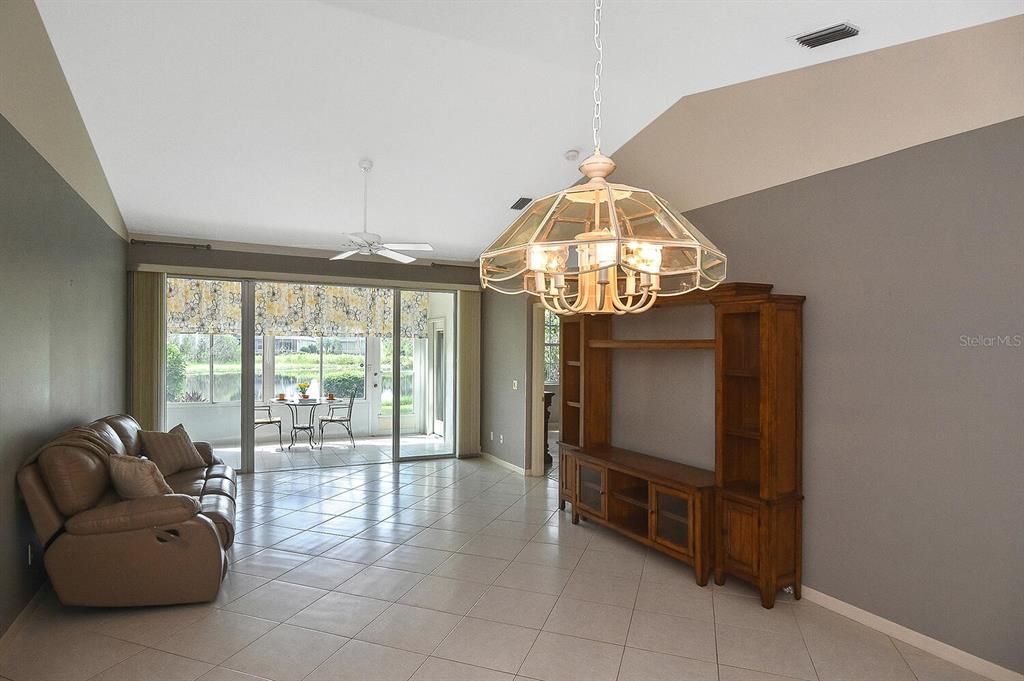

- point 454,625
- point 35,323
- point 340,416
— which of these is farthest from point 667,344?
Answer: point 340,416

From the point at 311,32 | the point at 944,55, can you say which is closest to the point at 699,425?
the point at 944,55

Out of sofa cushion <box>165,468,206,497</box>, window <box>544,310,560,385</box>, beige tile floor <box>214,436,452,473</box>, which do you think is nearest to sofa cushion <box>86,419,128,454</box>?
sofa cushion <box>165,468,206,497</box>

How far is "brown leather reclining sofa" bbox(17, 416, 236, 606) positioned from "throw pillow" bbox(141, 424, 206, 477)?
1.26 m

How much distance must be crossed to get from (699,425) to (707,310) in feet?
2.90

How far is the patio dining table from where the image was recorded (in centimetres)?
727

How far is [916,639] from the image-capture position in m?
3.08

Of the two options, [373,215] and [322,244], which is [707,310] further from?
[322,244]

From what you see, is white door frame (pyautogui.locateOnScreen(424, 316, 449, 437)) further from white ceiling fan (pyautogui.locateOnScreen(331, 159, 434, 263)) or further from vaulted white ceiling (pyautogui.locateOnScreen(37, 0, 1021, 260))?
white ceiling fan (pyautogui.locateOnScreen(331, 159, 434, 263))

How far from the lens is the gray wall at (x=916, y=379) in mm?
2762

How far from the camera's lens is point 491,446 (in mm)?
7980

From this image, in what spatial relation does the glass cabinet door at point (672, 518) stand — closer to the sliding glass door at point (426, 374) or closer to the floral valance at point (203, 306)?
the sliding glass door at point (426, 374)

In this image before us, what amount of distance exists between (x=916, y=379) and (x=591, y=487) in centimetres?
259
